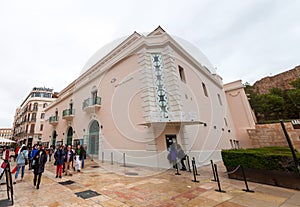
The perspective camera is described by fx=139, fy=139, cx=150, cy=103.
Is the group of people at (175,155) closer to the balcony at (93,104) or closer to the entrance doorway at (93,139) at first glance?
the entrance doorway at (93,139)

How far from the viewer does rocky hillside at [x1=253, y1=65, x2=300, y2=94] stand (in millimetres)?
32344

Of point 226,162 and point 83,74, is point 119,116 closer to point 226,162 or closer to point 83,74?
point 226,162

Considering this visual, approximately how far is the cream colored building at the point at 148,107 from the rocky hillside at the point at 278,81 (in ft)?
101

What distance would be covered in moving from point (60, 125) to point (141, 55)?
1625cm

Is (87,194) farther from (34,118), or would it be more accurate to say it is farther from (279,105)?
(34,118)

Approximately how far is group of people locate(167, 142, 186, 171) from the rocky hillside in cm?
3727

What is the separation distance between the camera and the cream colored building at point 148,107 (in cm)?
831

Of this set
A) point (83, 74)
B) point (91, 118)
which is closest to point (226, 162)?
point (91, 118)

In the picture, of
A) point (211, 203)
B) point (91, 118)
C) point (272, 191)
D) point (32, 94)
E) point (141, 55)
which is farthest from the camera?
point (32, 94)

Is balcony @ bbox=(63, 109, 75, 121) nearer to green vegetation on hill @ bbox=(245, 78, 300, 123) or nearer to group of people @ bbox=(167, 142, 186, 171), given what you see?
group of people @ bbox=(167, 142, 186, 171)

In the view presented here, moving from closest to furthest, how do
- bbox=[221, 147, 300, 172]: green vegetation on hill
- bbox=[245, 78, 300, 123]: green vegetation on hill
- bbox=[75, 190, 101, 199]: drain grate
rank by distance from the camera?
bbox=[75, 190, 101, 199]: drain grate → bbox=[221, 147, 300, 172]: green vegetation on hill → bbox=[245, 78, 300, 123]: green vegetation on hill

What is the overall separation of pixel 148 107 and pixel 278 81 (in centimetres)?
4210

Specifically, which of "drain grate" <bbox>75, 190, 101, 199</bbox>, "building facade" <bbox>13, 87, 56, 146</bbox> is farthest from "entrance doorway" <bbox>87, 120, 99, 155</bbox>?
"building facade" <bbox>13, 87, 56, 146</bbox>

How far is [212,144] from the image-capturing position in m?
11.7
